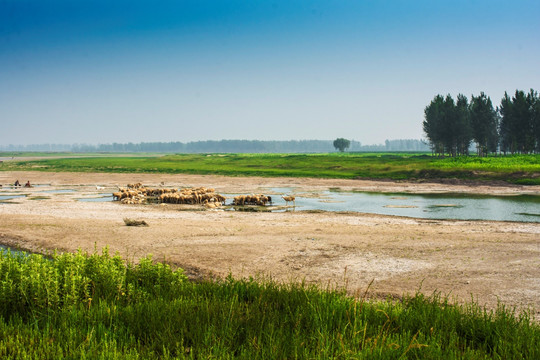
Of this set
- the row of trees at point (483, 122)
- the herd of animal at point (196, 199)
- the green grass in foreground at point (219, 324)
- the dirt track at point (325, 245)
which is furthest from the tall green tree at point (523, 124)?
the green grass in foreground at point (219, 324)

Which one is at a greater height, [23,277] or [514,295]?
[23,277]

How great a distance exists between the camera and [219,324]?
24.6 feet

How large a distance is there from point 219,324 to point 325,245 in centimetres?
1228

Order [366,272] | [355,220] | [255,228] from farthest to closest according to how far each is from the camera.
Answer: [355,220], [255,228], [366,272]

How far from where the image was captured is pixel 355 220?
27.6 m

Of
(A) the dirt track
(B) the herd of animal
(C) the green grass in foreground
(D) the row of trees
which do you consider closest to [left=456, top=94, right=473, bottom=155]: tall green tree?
(D) the row of trees

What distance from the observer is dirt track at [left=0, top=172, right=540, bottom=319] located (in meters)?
13.7

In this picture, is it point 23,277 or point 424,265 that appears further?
point 424,265

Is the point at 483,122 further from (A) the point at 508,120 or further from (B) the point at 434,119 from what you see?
(B) the point at 434,119

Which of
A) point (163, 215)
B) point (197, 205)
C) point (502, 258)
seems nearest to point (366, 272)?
point (502, 258)

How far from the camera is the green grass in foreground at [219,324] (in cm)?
641

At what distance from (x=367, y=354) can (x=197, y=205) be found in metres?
31.8

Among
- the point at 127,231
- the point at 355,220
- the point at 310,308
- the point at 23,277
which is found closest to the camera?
the point at 310,308

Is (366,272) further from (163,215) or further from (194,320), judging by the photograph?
(163,215)
